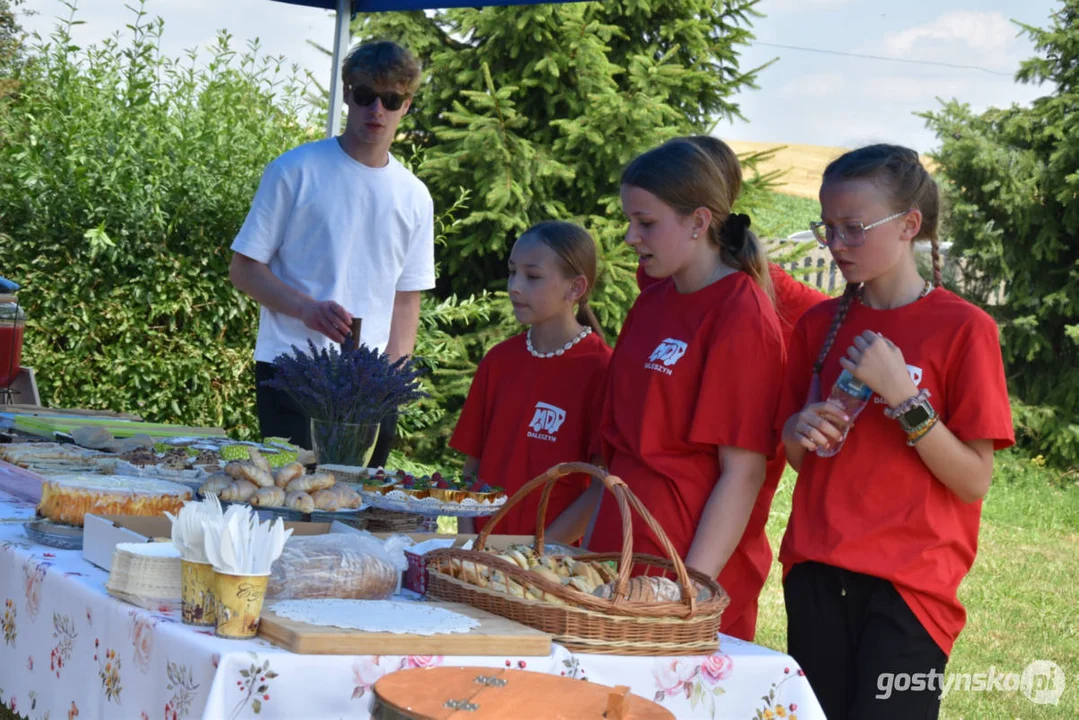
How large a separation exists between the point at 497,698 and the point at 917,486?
1.18m

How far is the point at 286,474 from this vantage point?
2.51 meters

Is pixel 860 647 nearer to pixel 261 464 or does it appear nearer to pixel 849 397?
pixel 849 397

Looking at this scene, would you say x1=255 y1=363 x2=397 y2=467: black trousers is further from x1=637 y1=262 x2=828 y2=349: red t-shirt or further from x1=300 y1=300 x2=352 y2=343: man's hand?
x1=637 y1=262 x2=828 y2=349: red t-shirt

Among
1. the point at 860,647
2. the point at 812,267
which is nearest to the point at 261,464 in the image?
the point at 860,647

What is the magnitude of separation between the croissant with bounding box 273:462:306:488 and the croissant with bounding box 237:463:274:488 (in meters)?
0.02

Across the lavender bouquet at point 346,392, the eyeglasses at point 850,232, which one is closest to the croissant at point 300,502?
the lavender bouquet at point 346,392

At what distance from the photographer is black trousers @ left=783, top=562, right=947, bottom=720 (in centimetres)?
229

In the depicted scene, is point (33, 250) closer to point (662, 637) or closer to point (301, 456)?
point (301, 456)

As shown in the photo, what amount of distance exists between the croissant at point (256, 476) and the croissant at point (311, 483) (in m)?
0.04

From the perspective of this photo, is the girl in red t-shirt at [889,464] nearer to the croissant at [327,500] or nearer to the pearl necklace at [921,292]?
the pearl necklace at [921,292]

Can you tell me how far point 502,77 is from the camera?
9281 mm

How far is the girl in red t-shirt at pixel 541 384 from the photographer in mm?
3137

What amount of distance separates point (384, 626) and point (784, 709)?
607 mm

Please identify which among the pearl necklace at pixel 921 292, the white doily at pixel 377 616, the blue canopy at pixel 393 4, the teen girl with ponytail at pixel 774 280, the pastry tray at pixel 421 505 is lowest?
the white doily at pixel 377 616
